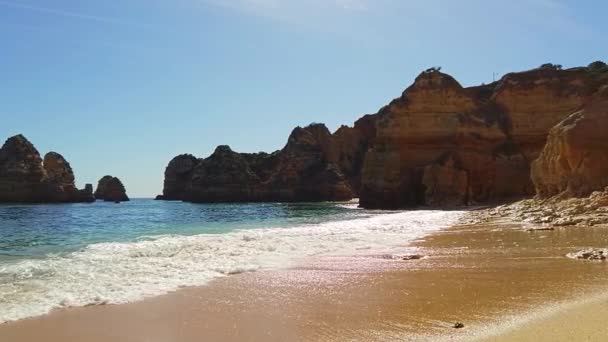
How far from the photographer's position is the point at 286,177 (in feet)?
299

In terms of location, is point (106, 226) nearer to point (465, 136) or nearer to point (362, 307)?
point (362, 307)

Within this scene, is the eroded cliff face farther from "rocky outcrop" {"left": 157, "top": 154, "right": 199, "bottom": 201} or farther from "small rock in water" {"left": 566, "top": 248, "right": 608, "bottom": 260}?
"rocky outcrop" {"left": 157, "top": 154, "right": 199, "bottom": 201}

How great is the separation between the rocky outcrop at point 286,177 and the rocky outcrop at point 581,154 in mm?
60108

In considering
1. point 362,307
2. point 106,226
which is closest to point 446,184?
point 106,226

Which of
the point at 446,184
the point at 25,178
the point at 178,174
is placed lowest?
the point at 446,184

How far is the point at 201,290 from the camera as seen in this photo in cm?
838

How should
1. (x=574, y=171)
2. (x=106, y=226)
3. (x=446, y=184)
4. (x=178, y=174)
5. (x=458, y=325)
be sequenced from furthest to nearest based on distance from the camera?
(x=178, y=174) < (x=446, y=184) < (x=106, y=226) < (x=574, y=171) < (x=458, y=325)

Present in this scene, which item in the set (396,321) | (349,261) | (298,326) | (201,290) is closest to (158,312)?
(201,290)

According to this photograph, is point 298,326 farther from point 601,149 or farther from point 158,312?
point 601,149

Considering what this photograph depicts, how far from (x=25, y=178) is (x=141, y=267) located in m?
86.2

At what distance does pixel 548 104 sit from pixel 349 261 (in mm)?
40651

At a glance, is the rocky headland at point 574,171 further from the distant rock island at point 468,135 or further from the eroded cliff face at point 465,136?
the eroded cliff face at point 465,136

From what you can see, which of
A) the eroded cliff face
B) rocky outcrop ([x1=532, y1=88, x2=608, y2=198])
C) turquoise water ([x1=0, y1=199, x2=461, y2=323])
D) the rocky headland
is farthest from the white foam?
the eroded cliff face

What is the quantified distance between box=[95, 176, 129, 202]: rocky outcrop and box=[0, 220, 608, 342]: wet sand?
118115 mm
